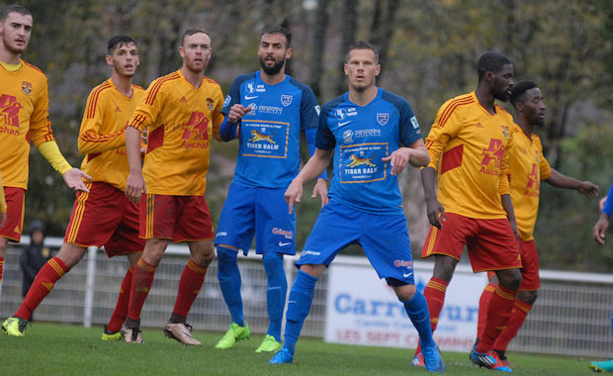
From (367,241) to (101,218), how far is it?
2.93 m

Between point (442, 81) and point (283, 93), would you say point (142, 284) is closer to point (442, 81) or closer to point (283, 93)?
point (283, 93)

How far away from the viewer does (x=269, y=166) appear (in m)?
8.54

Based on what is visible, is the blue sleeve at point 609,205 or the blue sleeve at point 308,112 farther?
the blue sleeve at point 609,205

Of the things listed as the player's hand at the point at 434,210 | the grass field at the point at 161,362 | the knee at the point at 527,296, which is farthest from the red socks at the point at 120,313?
the knee at the point at 527,296

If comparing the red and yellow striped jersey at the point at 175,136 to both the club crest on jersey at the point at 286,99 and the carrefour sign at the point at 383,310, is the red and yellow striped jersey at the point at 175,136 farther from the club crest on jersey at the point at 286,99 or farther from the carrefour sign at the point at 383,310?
the carrefour sign at the point at 383,310

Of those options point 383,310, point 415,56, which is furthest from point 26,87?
point 415,56

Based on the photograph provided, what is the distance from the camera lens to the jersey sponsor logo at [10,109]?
8078 millimetres

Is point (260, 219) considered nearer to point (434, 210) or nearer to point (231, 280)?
point (231, 280)

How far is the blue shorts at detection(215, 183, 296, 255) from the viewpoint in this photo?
8.49m

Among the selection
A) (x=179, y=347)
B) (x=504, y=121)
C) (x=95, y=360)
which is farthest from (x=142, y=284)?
(x=504, y=121)

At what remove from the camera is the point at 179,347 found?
8.55 m

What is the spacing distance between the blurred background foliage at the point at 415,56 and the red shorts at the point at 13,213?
31.1 ft

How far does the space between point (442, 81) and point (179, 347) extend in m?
15.0

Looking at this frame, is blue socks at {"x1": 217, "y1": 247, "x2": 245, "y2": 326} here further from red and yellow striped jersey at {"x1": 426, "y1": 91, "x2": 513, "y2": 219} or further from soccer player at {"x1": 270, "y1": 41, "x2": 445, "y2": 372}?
red and yellow striped jersey at {"x1": 426, "y1": 91, "x2": 513, "y2": 219}
